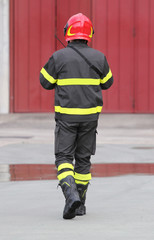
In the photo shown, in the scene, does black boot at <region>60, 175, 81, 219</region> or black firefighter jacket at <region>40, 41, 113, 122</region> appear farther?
black firefighter jacket at <region>40, 41, 113, 122</region>

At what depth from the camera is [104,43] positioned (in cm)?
1831

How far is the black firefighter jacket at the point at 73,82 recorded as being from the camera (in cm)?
623

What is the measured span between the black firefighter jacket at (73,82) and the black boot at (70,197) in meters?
0.53

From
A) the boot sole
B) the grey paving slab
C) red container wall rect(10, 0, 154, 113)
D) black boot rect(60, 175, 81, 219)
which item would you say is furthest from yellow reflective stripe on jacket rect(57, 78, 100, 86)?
red container wall rect(10, 0, 154, 113)

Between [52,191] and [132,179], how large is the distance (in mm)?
1312

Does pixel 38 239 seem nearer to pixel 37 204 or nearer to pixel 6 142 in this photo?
pixel 37 204

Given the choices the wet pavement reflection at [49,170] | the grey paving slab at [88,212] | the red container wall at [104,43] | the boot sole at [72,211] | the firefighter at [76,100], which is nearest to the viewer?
the grey paving slab at [88,212]

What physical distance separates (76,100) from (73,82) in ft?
0.51

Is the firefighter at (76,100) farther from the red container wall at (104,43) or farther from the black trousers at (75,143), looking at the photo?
the red container wall at (104,43)

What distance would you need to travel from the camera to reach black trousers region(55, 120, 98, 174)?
623 cm

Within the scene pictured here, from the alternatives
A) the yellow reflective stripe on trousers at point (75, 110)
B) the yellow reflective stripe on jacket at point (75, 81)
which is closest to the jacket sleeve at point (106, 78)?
the yellow reflective stripe on jacket at point (75, 81)

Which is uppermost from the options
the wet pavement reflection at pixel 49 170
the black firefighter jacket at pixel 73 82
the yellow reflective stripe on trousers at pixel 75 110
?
the black firefighter jacket at pixel 73 82

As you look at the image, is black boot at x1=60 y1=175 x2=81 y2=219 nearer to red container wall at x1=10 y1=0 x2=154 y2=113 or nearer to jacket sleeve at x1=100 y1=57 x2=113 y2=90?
jacket sleeve at x1=100 y1=57 x2=113 y2=90

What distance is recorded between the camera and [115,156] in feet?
36.4
